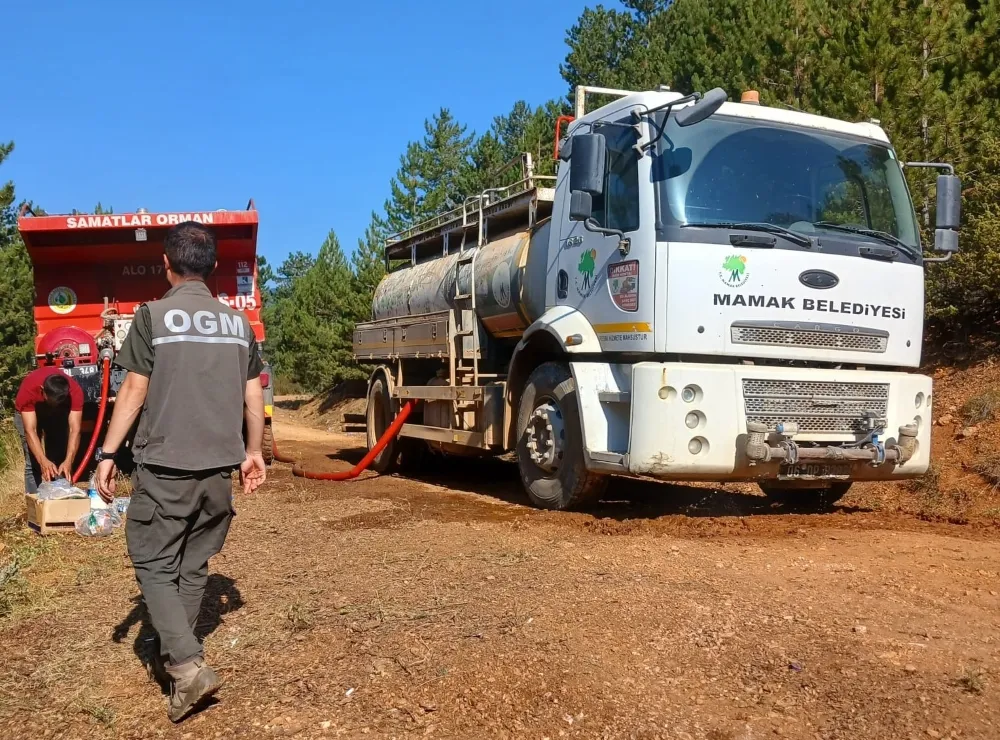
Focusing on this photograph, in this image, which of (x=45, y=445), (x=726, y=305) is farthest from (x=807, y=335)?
(x=45, y=445)

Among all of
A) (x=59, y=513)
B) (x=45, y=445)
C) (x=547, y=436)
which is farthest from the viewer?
(x=45, y=445)

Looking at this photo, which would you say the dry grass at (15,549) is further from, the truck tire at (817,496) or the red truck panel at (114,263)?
the truck tire at (817,496)

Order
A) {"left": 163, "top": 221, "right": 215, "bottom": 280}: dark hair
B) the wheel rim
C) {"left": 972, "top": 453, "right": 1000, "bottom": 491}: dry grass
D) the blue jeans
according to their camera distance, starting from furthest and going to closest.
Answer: {"left": 972, "top": 453, "right": 1000, "bottom": 491}: dry grass, the blue jeans, the wheel rim, {"left": 163, "top": 221, "right": 215, "bottom": 280}: dark hair

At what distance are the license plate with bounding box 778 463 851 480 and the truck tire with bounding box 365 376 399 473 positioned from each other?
19.9 ft

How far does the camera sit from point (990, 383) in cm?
1148

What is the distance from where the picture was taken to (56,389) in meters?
7.46

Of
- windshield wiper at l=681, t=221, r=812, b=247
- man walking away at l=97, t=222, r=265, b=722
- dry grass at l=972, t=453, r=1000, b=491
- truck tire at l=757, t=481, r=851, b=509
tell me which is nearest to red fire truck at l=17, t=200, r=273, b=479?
truck tire at l=757, t=481, r=851, b=509

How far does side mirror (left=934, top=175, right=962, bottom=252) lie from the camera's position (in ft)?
24.2

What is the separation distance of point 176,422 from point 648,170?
412 centimetres

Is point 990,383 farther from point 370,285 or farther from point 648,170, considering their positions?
point 370,285

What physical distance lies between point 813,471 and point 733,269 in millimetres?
1548

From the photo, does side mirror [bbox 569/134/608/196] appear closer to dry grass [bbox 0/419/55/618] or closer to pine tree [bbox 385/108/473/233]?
dry grass [bbox 0/419/55/618]

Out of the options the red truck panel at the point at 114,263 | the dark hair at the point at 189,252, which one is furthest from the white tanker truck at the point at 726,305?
the red truck panel at the point at 114,263

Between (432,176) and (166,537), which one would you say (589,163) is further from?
(432,176)
